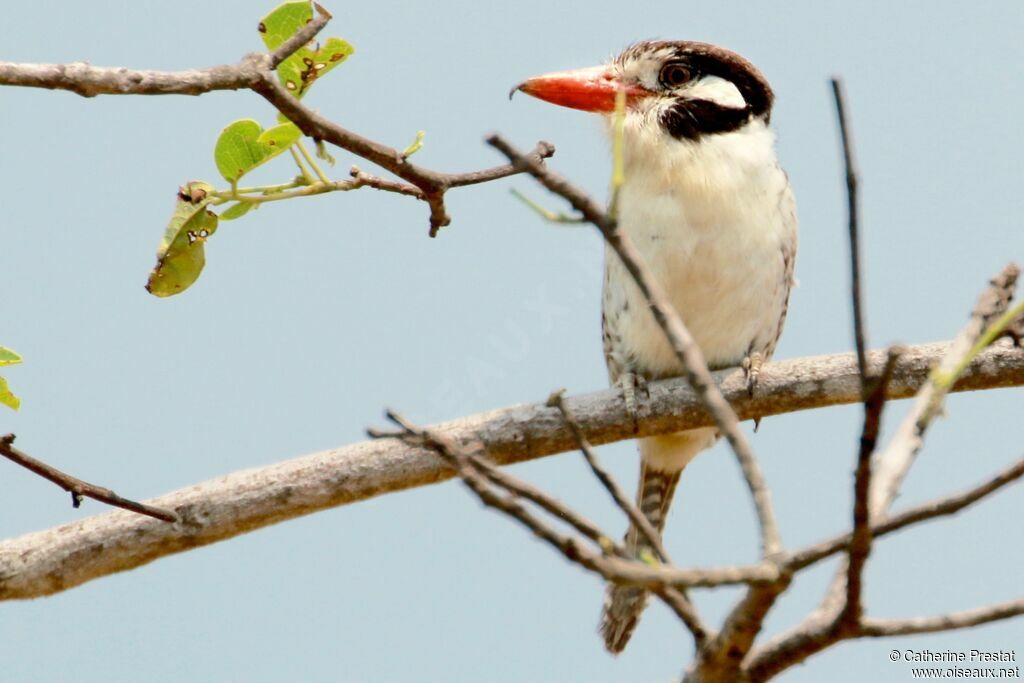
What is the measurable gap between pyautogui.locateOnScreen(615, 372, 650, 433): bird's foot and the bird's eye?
96cm

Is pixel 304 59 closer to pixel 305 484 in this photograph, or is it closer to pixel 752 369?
pixel 305 484

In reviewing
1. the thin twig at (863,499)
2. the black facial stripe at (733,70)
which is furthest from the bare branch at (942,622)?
the black facial stripe at (733,70)

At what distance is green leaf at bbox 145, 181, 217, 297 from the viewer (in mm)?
2902

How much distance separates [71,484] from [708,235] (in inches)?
76.3

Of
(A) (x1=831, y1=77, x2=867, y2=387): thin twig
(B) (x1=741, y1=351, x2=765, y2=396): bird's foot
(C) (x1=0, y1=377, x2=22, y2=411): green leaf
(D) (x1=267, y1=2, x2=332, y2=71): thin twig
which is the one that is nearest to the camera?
(A) (x1=831, y1=77, x2=867, y2=387): thin twig

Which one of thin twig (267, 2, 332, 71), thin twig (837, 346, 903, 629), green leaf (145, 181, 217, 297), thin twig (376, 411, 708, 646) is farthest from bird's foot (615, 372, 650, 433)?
thin twig (837, 346, 903, 629)

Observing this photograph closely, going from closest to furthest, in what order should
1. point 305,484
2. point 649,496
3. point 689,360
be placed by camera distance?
point 689,360
point 305,484
point 649,496

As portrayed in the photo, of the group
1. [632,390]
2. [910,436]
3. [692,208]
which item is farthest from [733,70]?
[910,436]

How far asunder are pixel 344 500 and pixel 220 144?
843 mm

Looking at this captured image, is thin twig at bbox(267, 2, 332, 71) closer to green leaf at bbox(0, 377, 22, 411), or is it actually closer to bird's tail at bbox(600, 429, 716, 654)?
green leaf at bbox(0, 377, 22, 411)

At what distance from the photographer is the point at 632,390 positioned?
3.42 meters

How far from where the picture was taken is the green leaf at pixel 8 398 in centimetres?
269

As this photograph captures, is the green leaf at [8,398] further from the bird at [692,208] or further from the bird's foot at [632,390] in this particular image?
the bird at [692,208]

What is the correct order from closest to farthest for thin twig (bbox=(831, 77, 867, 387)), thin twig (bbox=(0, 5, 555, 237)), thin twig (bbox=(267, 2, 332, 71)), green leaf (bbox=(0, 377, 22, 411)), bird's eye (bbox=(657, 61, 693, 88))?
thin twig (bbox=(831, 77, 867, 387)) < thin twig (bbox=(0, 5, 555, 237)) < thin twig (bbox=(267, 2, 332, 71)) < green leaf (bbox=(0, 377, 22, 411)) < bird's eye (bbox=(657, 61, 693, 88))
